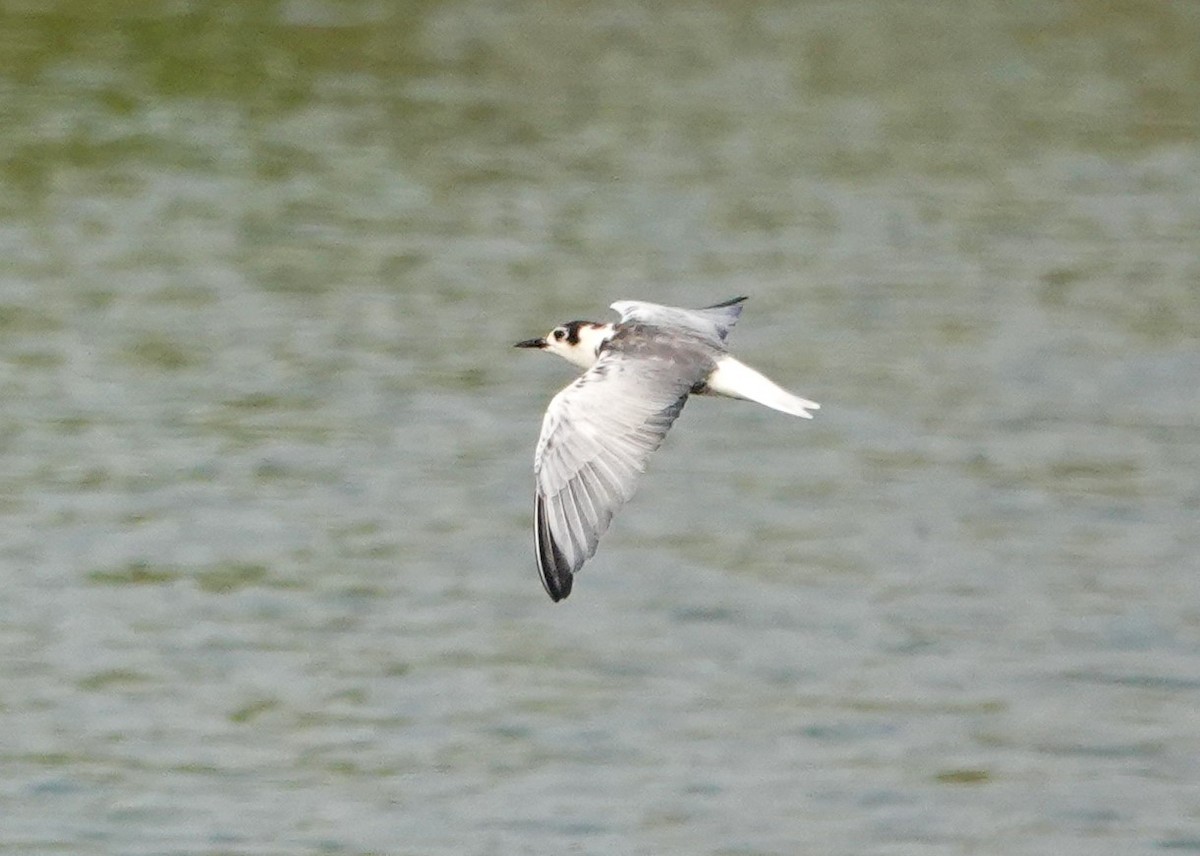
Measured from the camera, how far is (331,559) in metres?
14.0

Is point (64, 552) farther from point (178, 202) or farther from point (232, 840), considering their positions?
point (178, 202)

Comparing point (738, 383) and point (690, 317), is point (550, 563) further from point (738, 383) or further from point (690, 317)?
point (690, 317)

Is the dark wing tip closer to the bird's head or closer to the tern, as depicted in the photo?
the tern

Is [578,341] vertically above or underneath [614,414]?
above

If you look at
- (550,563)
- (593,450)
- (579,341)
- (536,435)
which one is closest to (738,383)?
(593,450)

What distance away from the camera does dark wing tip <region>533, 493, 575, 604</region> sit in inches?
318

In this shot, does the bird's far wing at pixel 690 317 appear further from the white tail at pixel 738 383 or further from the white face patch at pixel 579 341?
the white tail at pixel 738 383

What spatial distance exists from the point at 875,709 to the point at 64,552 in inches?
184

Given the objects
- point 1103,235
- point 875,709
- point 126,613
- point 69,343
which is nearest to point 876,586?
point 875,709

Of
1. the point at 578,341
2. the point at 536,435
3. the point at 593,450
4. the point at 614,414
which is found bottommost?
the point at 536,435

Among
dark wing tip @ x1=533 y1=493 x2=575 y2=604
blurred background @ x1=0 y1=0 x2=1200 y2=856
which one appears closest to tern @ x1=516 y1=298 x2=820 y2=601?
dark wing tip @ x1=533 y1=493 x2=575 y2=604

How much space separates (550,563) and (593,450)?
0.67 metres

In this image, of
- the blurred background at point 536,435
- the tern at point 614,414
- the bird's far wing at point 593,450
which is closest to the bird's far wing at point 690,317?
the tern at point 614,414

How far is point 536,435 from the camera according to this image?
53.4 ft
